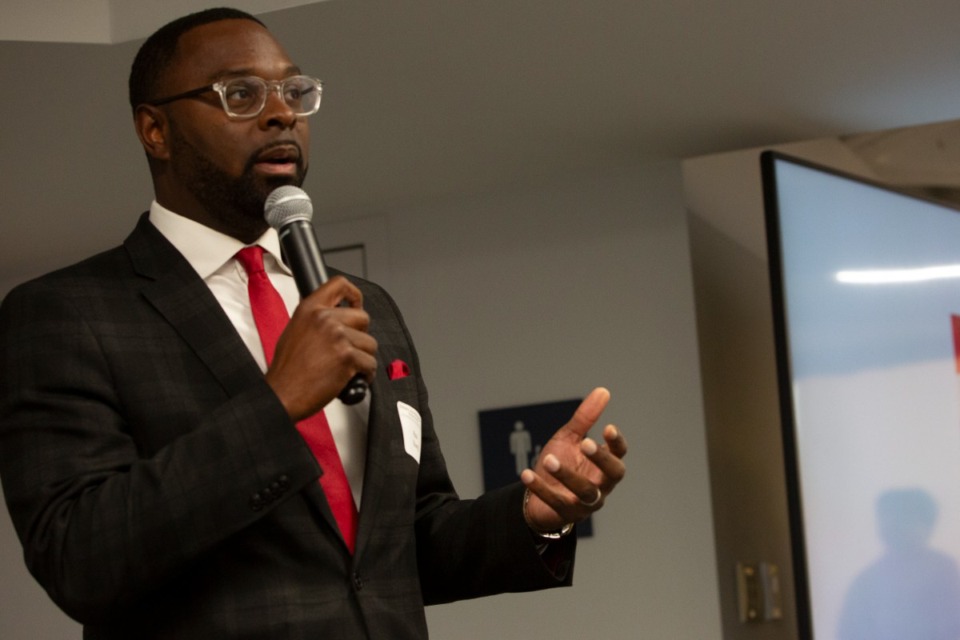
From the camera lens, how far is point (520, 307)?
4.85 m

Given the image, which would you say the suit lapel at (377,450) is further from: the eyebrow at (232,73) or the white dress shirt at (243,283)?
the eyebrow at (232,73)

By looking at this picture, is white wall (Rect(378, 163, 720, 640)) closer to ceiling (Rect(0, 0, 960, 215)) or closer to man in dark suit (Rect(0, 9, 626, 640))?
ceiling (Rect(0, 0, 960, 215))

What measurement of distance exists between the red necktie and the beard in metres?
0.07

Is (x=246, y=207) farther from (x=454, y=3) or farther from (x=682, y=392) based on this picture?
(x=682, y=392)

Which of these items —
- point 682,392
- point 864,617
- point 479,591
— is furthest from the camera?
point 682,392

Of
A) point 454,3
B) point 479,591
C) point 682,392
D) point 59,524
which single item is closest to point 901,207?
point 682,392

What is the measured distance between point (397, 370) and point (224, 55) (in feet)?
1.52

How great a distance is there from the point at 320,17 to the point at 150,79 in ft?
5.32

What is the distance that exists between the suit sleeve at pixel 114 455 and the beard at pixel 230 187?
0.66 ft

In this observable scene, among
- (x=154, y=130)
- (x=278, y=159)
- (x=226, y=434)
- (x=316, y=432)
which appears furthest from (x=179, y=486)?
(x=154, y=130)

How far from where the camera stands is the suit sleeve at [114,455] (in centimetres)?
137

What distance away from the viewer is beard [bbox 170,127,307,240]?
1.67 meters

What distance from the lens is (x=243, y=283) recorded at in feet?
5.55

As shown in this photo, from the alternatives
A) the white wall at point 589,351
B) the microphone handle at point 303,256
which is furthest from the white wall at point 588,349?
the microphone handle at point 303,256
